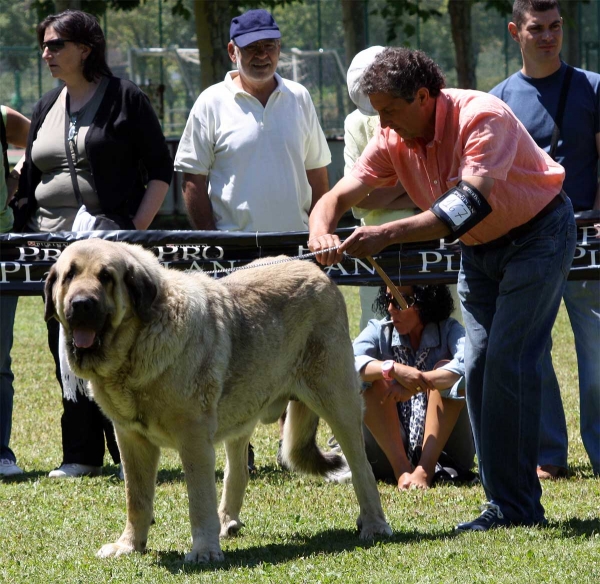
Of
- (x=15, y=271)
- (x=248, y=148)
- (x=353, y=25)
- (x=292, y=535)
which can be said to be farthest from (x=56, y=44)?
(x=353, y=25)

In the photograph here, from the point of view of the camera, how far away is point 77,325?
4.18 m

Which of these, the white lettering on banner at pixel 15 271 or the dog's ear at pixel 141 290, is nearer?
the dog's ear at pixel 141 290

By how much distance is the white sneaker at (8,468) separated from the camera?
6.43m

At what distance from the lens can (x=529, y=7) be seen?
5938 mm

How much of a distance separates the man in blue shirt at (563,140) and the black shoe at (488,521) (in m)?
1.26

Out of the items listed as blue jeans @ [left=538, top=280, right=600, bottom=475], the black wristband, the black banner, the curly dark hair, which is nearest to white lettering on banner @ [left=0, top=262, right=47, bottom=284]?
the black banner

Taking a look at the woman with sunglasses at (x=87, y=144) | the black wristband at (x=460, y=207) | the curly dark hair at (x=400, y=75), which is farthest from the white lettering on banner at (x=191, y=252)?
the black wristband at (x=460, y=207)

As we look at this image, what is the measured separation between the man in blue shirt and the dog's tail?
1.57 metres

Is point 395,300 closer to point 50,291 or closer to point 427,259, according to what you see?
point 427,259

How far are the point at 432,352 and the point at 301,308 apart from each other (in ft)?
5.21

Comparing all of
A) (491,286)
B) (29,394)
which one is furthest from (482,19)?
(491,286)

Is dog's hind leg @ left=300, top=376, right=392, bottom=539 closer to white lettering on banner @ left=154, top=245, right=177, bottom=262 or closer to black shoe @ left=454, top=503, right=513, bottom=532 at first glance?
black shoe @ left=454, top=503, right=513, bottom=532

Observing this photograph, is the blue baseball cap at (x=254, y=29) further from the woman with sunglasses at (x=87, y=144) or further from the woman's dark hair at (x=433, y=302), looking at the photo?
the woman's dark hair at (x=433, y=302)

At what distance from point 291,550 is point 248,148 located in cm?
269
